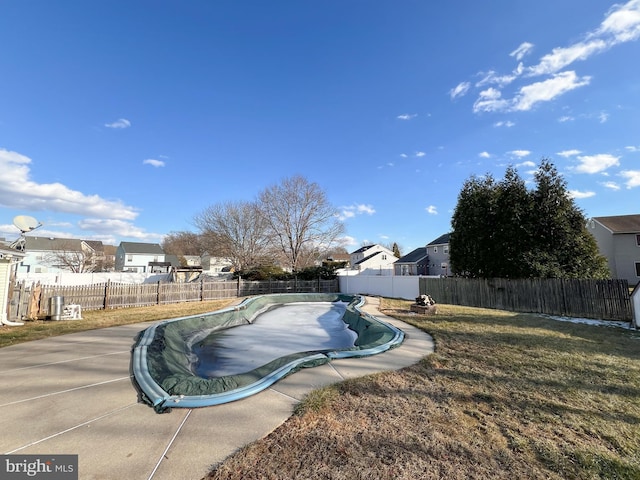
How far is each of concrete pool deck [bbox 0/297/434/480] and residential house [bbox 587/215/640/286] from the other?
80.3 feet

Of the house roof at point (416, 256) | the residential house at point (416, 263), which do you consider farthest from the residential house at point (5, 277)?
the house roof at point (416, 256)

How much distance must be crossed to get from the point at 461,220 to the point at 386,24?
356 inches

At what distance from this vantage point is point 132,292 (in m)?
12.2

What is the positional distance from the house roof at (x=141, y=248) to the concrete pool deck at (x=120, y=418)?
137ft

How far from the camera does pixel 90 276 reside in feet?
59.8

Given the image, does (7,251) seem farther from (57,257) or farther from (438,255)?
(438,255)

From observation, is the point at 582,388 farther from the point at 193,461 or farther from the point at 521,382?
the point at 193,461

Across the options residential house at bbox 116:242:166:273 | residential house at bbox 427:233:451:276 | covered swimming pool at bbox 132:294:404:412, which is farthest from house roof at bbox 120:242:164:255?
residential house at bbox 427:233:451:276

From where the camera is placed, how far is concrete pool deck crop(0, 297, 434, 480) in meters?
2.08

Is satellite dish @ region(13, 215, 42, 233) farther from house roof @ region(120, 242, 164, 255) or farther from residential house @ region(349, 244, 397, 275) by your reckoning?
house roof @ region(120, 242, 164, 255)

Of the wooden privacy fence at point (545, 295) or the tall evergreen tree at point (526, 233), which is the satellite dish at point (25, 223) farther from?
the tall evergreen tree at point (526, 233)

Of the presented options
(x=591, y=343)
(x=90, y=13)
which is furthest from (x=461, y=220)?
(x=90, y=13)

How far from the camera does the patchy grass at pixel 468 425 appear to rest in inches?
79.0

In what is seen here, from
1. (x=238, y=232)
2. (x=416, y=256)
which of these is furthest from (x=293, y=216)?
(x=416, y=256)
